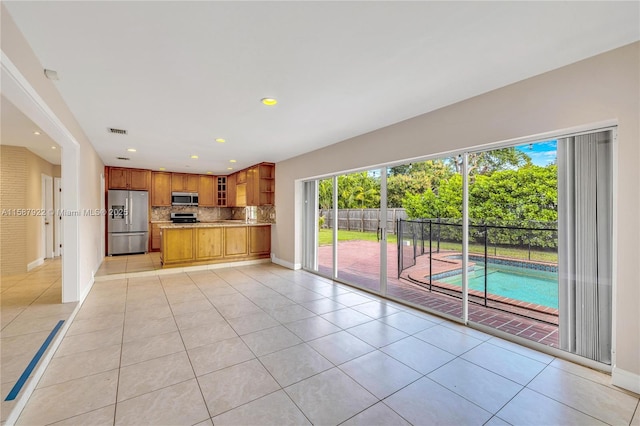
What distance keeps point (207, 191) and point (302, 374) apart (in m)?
8.09

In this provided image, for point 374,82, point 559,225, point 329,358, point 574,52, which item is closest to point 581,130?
point 574,52

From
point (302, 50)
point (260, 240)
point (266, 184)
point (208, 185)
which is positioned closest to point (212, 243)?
point (260, 240)

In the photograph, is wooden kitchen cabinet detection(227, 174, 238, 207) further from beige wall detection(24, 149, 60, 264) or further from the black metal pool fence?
the black metal pool fence

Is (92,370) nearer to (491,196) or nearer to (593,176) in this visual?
(491,196)

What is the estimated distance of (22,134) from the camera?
4492mm

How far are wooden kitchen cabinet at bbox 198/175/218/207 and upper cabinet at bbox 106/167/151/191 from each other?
1.49 meters

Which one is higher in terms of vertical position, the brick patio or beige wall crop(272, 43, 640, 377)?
beige wall crop(272, 43, 640, 377)

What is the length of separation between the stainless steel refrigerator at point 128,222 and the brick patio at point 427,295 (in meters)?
5.29

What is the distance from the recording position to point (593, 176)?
91.4 inches

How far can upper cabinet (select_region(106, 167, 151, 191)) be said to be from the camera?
748 centimetres

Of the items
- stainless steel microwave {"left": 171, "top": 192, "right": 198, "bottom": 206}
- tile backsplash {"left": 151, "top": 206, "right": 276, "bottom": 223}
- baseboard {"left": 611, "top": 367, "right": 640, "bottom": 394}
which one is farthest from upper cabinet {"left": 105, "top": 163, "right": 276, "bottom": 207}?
baseboard {"left": 611, "top": 367, "right": 640, "bottom": 394}

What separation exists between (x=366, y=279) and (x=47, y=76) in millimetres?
4828

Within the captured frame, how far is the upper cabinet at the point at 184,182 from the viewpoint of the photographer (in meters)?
8.57

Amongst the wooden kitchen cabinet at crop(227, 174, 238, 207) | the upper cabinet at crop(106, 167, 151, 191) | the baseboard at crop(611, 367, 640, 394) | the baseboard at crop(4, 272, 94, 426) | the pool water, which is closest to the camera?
the baseboard at crop(4, 272, 94, 426)
